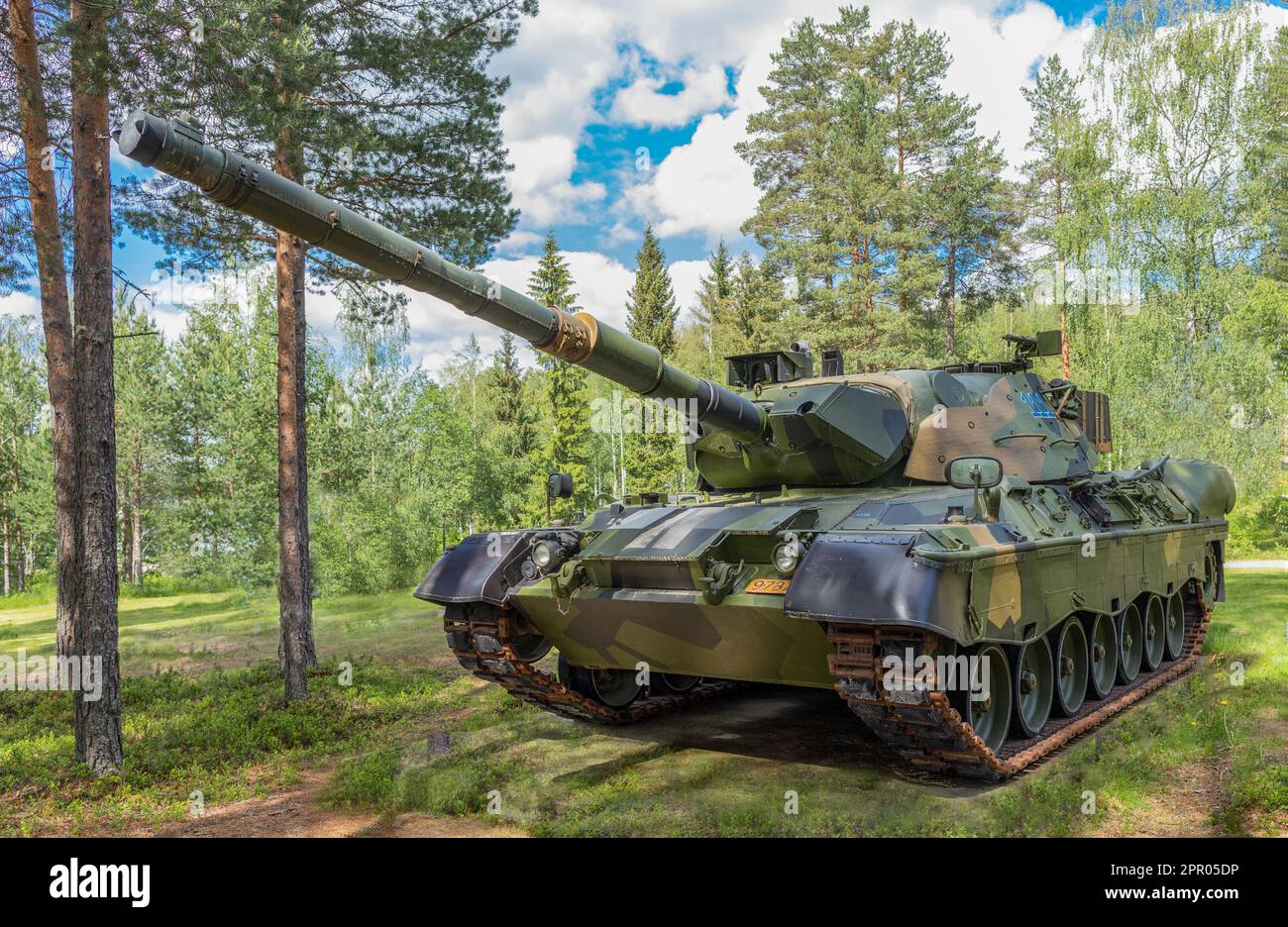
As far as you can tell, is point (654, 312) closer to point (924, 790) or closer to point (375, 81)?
point (375, 81)

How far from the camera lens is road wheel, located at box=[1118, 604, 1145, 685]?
31.3ft

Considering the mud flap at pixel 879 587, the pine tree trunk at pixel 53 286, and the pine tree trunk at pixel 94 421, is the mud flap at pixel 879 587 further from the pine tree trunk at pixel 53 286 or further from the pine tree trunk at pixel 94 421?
the pine tree trunk at pixel 53 286

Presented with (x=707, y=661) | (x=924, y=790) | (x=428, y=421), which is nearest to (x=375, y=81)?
(x=707, y=661)

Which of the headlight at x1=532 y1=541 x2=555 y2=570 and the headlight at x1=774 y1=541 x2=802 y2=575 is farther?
the headlight at x1=532 y1=541 x2=555 y2=570

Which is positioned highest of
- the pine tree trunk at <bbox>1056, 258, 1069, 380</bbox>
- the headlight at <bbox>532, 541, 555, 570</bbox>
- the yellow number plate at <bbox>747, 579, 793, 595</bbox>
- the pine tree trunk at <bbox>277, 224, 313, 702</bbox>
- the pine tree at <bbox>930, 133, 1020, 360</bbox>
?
the pine tree at <bbox>930, 133, 1020, 360</bbox>

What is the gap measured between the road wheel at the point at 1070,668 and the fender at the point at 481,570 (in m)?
4.57

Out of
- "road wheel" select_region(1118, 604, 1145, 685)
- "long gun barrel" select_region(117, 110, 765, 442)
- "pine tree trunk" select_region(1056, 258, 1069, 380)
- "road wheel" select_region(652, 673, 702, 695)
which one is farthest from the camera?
"pine tree trunk" select_region(1056, 258, 1069, 380)

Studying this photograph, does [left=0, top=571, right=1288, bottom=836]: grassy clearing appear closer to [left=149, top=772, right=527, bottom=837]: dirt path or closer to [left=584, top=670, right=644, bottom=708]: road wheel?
[left=149, top=772, right=527, bottom=837]: dirt path

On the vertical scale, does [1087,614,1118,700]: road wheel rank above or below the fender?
below

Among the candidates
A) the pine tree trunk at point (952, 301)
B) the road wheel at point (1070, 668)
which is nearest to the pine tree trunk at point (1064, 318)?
the pine tree trunk at point (952, 301)

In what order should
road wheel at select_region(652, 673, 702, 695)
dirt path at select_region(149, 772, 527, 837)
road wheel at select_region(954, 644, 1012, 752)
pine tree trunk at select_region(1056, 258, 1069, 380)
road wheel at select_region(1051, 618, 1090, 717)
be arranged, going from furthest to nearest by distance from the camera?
pine tree trunk at select_region(1056, 258, 1069, 380) < road wheel at select_region(652, 673, 702, 695) < road wheel at select_region(1051, 618, 1090, 717) < road wheel at select_region(954, 644, 1012, 752) < dirt path at select_region(149, 772, 527, 837)

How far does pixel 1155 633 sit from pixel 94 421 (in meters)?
10.8

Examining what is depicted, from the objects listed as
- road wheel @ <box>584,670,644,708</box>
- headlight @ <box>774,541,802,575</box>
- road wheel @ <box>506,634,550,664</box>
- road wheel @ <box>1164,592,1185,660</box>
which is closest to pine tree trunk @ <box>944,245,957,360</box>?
road wheel @ <box>1164,592,1185,660</box>

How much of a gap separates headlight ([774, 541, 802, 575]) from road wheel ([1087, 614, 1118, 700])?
152 inches
